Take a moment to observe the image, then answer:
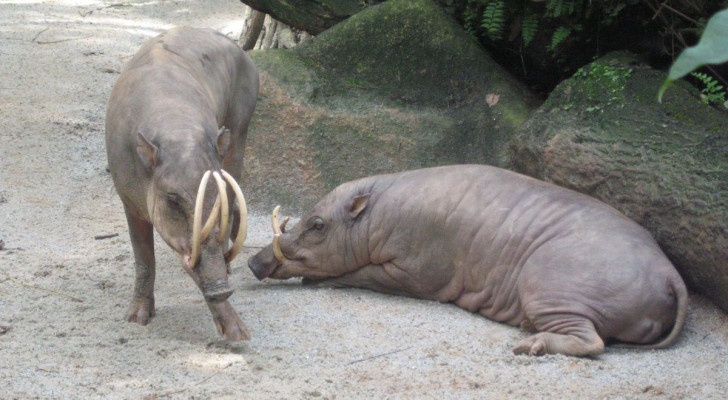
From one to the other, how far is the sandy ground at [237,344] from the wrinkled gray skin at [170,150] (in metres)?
0.26

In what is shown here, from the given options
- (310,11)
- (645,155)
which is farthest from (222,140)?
(310,11)

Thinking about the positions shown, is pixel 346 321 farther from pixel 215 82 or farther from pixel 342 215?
pixel 215 82

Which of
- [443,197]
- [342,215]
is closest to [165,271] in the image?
[342,215]

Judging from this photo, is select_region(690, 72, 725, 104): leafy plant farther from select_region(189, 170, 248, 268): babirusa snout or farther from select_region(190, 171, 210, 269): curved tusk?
select_region(190, 171, 210, 269): curved tusk

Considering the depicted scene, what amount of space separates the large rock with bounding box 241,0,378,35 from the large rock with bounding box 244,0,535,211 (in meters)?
0.44

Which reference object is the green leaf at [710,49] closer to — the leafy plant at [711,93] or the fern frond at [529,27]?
the leafy plant at [711,93]

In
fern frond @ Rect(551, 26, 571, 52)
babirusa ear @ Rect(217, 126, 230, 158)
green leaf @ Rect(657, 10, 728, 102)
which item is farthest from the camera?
fern frond @ Rect(551, 26, 571, 52)

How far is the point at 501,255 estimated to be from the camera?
4.60m

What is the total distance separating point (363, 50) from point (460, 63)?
79 centimetres

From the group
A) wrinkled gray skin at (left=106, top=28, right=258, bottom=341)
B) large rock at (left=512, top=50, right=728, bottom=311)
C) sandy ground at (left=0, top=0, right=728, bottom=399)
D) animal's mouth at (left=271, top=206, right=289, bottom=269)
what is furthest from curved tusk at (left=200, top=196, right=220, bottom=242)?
large rock at (left=512, top=50, right=728, bottom=311)

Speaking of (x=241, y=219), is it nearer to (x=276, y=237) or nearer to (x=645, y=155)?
(x=276, y=237)

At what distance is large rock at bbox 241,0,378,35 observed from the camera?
7.00 metres

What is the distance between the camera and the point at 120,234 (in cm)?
575

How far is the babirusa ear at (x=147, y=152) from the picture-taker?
3.66 m
